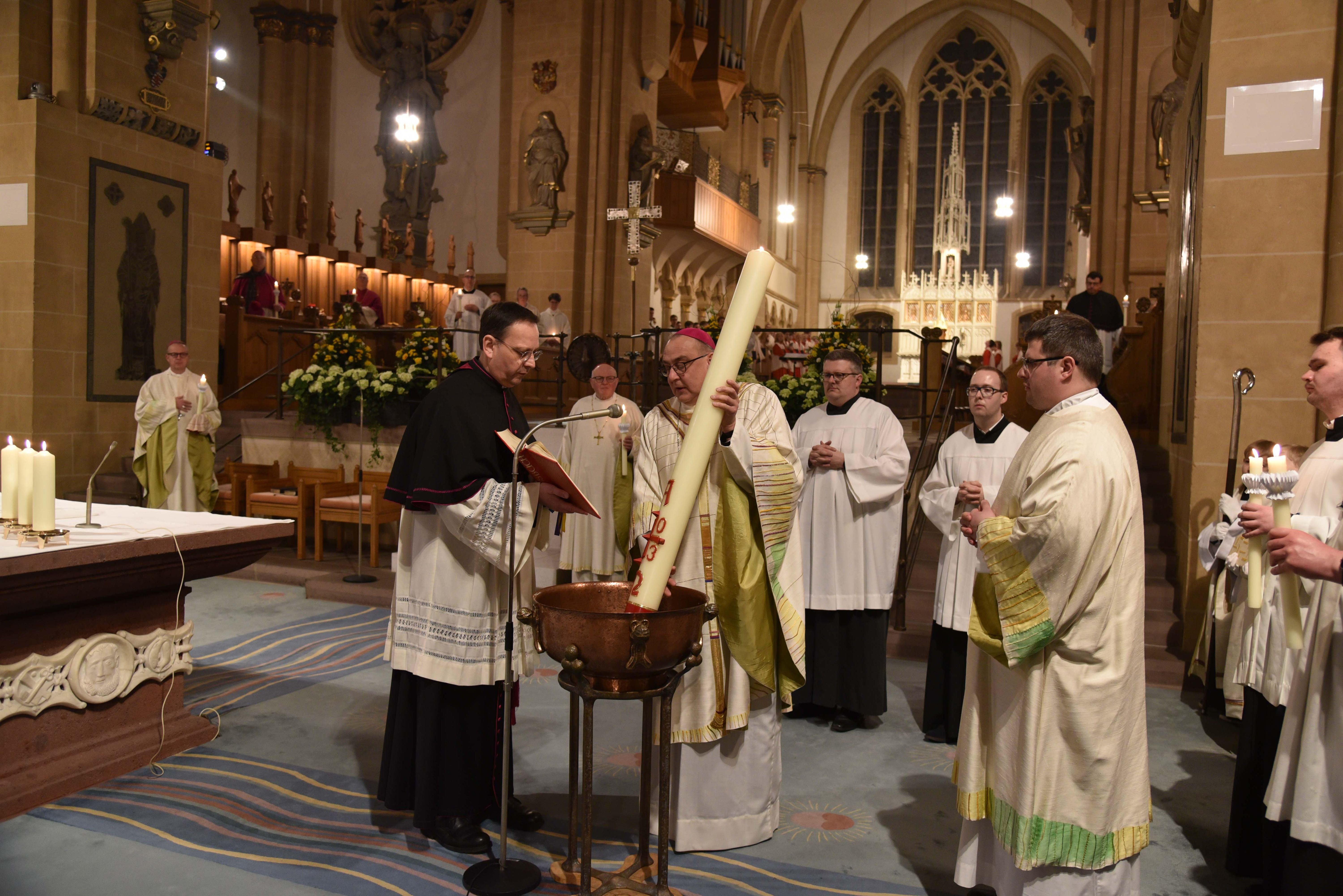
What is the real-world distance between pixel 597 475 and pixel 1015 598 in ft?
17.4

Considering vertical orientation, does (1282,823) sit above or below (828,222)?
below

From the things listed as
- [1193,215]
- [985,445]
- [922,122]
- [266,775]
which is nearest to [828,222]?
[922,122]

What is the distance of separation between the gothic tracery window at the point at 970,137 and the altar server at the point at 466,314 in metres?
17.7

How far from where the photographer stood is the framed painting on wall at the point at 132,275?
9539 mm

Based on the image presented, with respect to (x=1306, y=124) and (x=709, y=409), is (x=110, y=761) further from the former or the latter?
(x=1306, y=124)

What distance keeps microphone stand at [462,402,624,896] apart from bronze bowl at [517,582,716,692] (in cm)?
15

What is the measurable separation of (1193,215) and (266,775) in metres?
6.04

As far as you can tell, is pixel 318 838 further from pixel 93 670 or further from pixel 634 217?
pixel 634 217

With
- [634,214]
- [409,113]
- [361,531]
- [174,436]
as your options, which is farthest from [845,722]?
[409,113]

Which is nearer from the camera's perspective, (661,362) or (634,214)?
(661,362)

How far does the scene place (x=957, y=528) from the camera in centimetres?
A: 445

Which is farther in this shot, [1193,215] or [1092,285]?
[1092,285]

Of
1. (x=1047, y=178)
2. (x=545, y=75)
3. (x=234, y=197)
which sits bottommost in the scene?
(x=234, y=197)

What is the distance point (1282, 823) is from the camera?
9.32 ft
